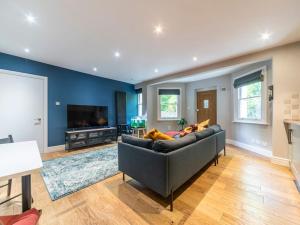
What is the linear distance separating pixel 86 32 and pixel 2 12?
1070mm

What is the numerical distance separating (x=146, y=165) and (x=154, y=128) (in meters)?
1.27

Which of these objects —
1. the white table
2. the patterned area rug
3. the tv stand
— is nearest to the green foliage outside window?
the tv stand

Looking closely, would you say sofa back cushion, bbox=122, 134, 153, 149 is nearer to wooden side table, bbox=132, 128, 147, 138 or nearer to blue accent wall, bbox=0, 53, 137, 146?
blue accent wall, bbox=0, 53, 137, 146

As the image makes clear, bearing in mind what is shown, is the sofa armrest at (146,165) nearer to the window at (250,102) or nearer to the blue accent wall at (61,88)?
the blue accent wall at (61,88)

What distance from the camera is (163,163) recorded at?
62.8 inches

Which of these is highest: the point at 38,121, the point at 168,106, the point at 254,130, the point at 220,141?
the point at 168,106

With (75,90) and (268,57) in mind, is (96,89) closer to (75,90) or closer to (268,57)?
(75,90)

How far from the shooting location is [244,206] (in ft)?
5.57

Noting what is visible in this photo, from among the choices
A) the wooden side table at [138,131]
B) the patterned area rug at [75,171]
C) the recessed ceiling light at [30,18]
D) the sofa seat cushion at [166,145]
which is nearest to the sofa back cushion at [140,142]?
the sofa seat cushion at [166,145]

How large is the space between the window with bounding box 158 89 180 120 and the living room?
1187 millimetres

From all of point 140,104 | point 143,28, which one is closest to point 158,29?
point 143,28

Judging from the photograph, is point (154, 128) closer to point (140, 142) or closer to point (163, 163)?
point (140, 142)

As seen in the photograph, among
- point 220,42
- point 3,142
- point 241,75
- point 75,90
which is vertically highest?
point 220,42

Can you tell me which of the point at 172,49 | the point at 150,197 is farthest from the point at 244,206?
the point at 172,49
